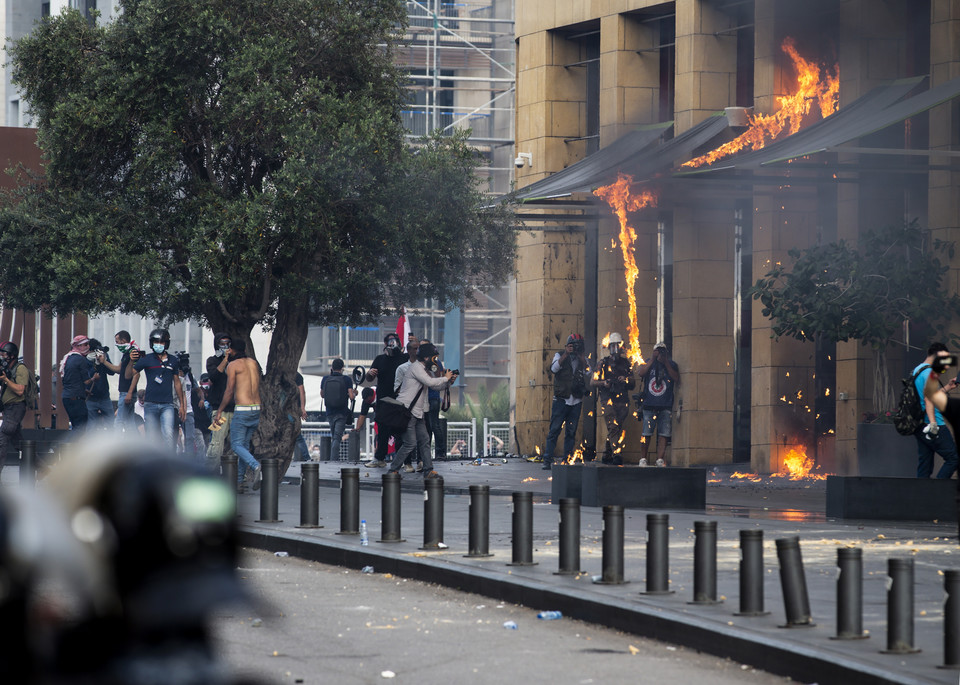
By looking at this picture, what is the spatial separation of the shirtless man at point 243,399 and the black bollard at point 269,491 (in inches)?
94.9

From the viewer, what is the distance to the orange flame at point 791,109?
71.0ft

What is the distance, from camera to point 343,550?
1118 cm

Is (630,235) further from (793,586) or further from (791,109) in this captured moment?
(793,586)

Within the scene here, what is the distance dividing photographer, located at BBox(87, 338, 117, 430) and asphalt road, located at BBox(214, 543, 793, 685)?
37.4 ft

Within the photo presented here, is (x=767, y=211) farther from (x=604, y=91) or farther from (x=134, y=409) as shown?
(x=134, y=409)

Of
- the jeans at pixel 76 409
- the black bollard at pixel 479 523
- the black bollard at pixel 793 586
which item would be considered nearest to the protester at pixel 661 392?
the jeans at pixel 76 409

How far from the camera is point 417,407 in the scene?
18.1 m

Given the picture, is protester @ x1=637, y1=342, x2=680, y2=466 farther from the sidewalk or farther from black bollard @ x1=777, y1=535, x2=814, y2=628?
black bollard @ x1=777, y1=535, x2=814, y2=628

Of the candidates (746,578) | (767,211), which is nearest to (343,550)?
(746,578)

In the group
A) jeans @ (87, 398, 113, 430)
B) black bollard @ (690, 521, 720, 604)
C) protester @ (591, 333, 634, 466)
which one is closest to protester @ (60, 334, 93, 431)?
jeans @ (87, 398, 113, 430)

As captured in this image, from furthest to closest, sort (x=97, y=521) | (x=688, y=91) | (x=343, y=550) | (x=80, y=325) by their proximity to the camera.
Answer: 1. (x=80, y=325)
2. (x=688, y=91)
3. (x=343, y=550)
4. (x=97, y=521)

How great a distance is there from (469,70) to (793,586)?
41.3 m

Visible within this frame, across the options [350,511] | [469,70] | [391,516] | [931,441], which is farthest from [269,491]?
[469,70]

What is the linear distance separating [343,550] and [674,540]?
105 inches
